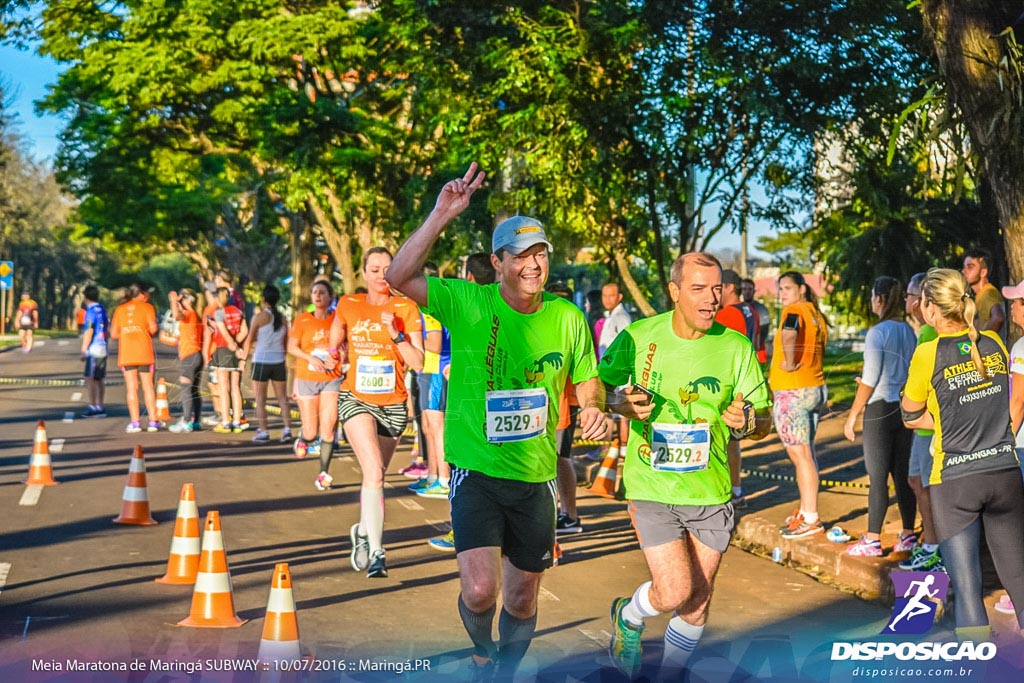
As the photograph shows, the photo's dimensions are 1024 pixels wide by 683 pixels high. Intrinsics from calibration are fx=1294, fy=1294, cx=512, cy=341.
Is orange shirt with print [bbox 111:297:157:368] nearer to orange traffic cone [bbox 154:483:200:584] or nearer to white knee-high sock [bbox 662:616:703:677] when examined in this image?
orange traffic cone [bbox 154:483:200:584]

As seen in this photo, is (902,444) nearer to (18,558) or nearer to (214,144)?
(18,558)

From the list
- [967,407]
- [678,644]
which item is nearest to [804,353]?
[967,407]

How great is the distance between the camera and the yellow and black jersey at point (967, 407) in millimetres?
5961

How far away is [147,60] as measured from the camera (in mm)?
27922

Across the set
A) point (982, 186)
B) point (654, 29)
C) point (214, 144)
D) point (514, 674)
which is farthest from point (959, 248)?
point (214, 144)

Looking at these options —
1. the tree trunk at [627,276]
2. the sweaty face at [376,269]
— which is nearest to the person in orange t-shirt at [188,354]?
the tree trunk at [627,276]

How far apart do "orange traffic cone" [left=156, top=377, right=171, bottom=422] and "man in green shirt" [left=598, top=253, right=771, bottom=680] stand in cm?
1303

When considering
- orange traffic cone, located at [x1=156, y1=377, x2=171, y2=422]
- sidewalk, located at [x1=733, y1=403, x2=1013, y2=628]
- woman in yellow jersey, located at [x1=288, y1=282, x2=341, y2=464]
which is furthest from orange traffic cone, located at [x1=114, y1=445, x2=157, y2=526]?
orange traffic cone, located at [x1=156, y1=377, x2=171, y2=422]

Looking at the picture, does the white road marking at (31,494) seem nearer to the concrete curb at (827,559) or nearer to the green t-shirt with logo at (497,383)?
the concrete curb at (827,559)

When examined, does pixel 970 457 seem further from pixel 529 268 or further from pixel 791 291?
pixel 791 291

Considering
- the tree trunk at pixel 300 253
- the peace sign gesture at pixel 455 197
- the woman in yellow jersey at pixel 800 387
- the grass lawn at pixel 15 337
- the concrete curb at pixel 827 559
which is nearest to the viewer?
the peace sign gesture at pixel 455 197

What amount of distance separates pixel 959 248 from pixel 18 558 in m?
10.1

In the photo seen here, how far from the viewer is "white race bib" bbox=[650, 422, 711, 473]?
5812 millimetres

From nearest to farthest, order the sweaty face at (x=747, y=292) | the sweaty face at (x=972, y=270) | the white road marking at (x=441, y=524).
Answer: the sweaty face at (x=972, y=270) < the white road marking at (x=441, y=524) < the sweaty face at (x=747, y=292)
